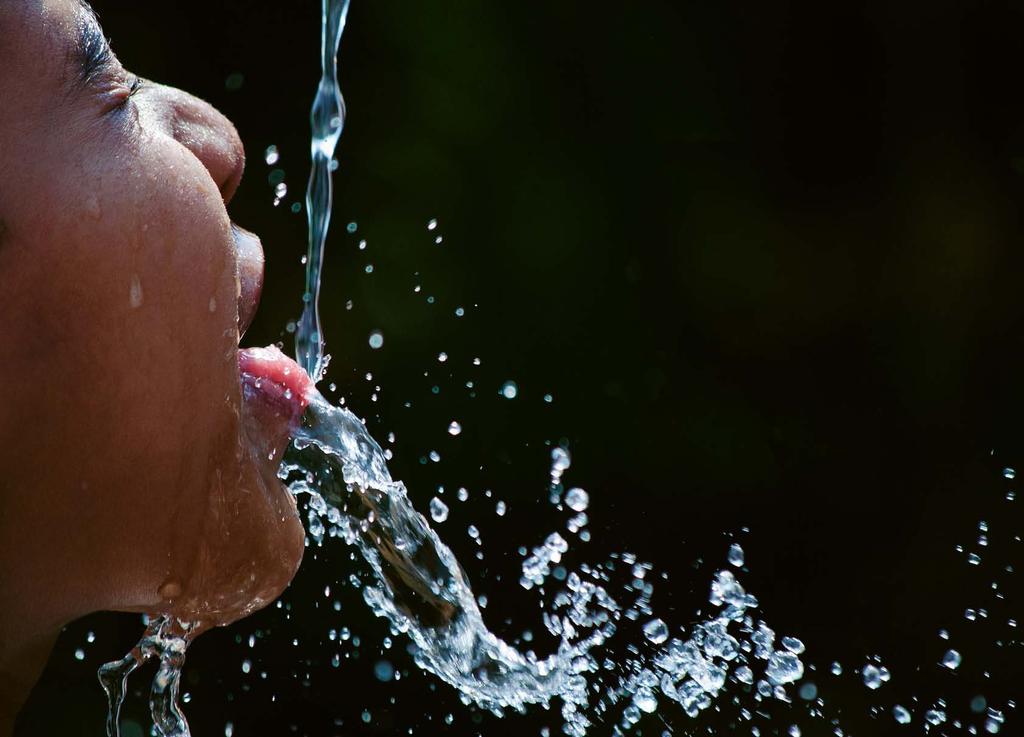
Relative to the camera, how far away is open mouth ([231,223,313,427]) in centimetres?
93

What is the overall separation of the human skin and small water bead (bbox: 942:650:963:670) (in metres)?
1.68

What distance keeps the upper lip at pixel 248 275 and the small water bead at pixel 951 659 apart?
1673 mm

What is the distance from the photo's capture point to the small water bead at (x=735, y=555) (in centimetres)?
222

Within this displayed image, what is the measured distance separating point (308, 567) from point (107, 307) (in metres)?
1.52

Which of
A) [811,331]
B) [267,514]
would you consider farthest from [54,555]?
[811,331]

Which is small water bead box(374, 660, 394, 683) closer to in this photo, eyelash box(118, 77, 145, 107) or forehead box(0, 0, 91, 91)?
eyelash box(118, 77, 145, 107)

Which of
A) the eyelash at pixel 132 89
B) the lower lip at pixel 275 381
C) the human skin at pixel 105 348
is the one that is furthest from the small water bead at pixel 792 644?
the eyelash at pixel 132 89

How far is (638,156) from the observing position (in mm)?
2496

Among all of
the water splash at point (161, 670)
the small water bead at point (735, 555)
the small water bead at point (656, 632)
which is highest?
the water splash at point (161, 670)

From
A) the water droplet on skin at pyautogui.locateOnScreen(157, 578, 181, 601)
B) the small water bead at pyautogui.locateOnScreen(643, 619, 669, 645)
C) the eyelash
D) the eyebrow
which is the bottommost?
the small water bead at pyautogui.locateOnScreen(643, 619, 669, 645)

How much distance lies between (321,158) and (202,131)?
0.41 m

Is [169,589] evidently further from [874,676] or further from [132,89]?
[874,676]

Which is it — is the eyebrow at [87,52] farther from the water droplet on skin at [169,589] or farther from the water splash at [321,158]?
the water splash at [321,158]

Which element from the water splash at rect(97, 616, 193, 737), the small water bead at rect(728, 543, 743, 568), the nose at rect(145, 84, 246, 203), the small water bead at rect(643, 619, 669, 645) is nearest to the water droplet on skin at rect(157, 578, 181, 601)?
the water splash at rect(97, 616, 193, 737)
